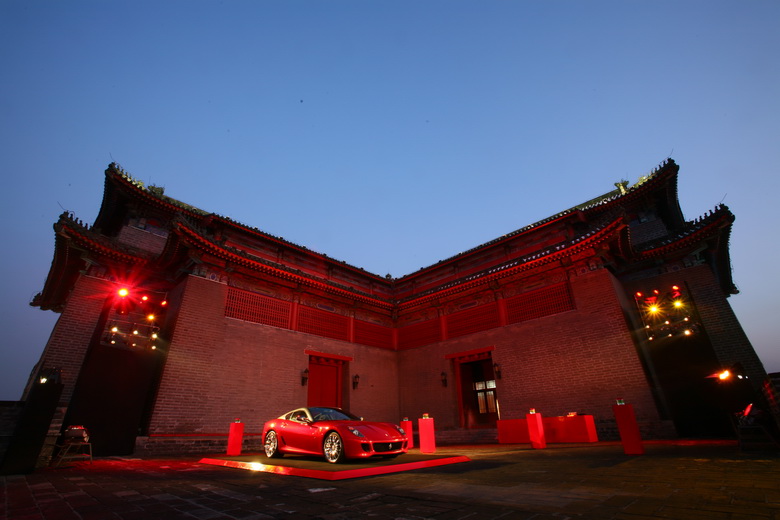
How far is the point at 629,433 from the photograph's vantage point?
6316 mm

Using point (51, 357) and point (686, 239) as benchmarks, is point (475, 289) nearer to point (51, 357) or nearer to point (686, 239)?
point (686, 239)

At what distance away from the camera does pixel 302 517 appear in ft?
8.86

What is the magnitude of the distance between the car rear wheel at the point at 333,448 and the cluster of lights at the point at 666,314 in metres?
11.0

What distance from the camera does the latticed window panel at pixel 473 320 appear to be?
1420cm

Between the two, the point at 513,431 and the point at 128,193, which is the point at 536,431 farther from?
the point at 128,193

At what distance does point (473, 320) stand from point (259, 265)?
8.91 m

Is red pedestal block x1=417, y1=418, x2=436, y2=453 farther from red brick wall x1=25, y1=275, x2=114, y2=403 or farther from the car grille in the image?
red brick wall x1=25, y1=275, x2=114, y2=403

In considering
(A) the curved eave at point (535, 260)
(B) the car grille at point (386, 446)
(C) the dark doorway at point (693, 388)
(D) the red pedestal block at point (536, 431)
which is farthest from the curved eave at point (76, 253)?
(C) the dark doorway at point (693, 388)

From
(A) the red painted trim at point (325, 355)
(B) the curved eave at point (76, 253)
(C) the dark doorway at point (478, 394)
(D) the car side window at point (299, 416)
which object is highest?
(B) the curved eave at point (76, 253)

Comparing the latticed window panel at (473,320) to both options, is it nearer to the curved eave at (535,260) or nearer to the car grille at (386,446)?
the curved eave at (535,260)

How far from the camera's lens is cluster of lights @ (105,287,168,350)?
10.8 meters

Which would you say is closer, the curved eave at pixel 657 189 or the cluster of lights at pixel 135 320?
the cluster of lights at pixel 135 320

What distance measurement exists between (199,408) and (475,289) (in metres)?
10.8

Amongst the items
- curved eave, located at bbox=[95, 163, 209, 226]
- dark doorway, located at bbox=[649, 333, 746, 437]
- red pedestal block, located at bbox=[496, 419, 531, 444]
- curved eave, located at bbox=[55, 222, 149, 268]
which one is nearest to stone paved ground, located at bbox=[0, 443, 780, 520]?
red pedestal block, located at bbox=[496, 419, 531, 444]
